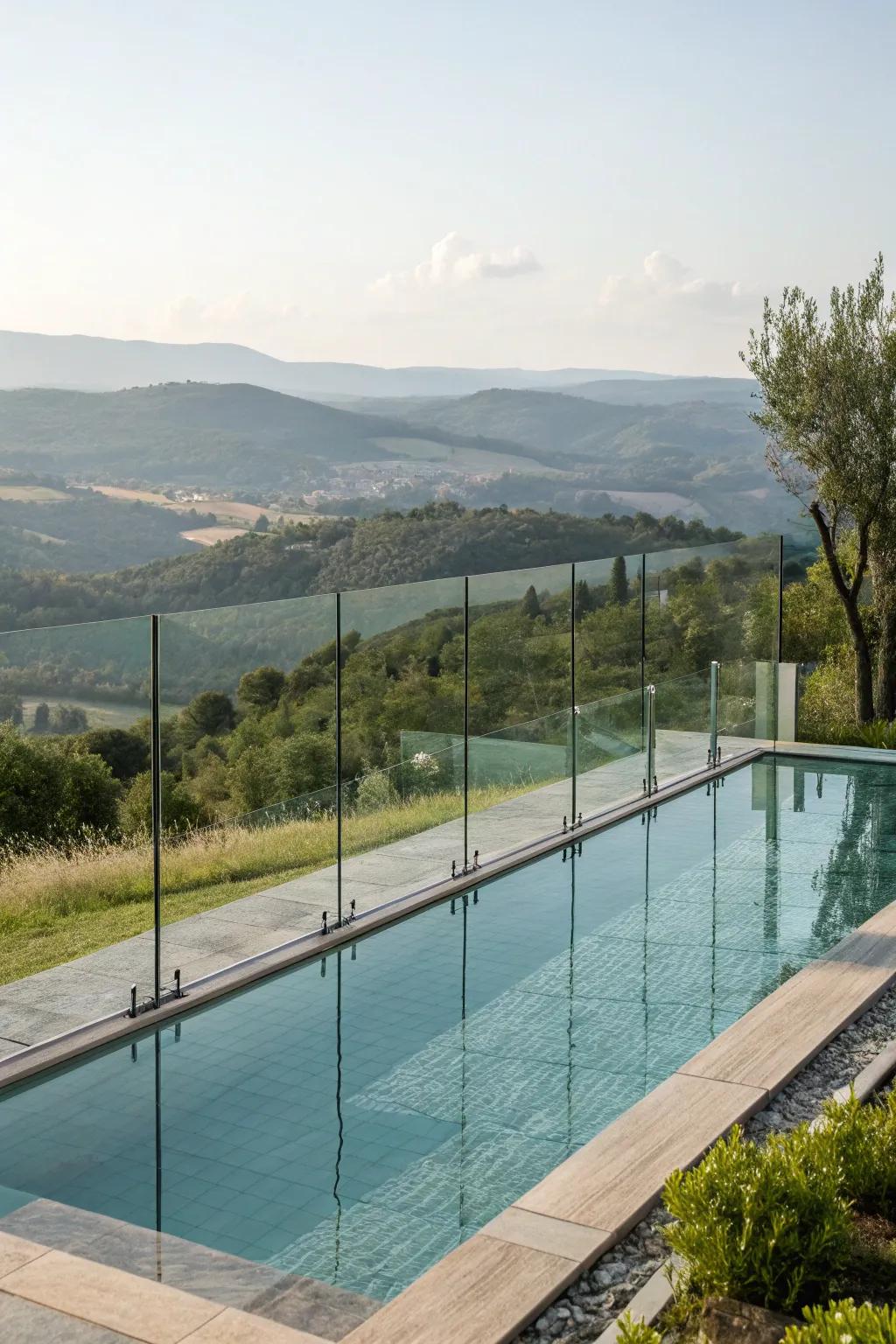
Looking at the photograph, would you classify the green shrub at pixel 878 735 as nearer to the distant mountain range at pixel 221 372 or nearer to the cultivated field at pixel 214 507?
the cultivated field at pixel 214 507

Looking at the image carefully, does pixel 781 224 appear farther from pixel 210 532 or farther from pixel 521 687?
pixel 521 687

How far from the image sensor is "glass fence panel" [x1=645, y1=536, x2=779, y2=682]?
1172 cm

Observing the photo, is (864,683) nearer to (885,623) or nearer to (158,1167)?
(885,623)

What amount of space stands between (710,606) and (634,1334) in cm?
978

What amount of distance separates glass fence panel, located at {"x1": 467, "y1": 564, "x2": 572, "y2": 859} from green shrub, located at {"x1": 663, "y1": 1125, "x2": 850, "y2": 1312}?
534 centimetres

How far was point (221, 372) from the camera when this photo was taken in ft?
206

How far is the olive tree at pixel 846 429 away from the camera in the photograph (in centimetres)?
1516

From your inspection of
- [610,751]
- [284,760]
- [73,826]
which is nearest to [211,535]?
[610,751]

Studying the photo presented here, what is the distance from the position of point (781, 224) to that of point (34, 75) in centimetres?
2547

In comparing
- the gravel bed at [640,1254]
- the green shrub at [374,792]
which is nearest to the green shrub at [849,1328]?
the gravel bed at [640,1254]

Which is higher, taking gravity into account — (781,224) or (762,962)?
(781,224)

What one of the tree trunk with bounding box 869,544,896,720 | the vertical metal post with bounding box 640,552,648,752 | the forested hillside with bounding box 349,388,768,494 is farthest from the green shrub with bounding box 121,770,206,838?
the forested hillside with bounding box 349,388,768,494

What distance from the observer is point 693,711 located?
39.3 ft

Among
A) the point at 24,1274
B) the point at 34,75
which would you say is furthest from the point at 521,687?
the point at 34,75
